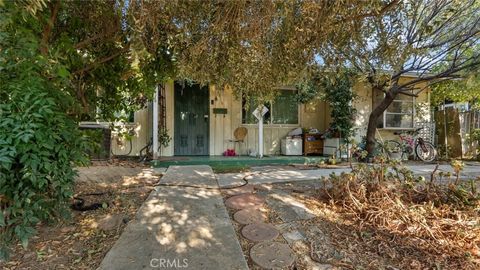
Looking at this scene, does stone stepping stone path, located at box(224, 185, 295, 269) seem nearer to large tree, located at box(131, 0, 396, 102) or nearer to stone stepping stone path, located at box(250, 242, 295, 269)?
stone stepping stone path, located at box(250, 242, 295, 269)

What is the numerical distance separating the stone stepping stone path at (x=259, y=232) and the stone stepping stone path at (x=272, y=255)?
93 millimetres

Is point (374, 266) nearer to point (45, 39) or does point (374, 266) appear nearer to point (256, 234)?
point (256, 234)

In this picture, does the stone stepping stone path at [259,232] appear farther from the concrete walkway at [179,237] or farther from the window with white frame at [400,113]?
the window with white frame at [400,113]

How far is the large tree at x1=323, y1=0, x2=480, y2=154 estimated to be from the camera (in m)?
3.37

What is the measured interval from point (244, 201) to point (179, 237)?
42.7 inches

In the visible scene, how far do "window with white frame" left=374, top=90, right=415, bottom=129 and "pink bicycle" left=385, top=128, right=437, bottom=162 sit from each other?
0.44m

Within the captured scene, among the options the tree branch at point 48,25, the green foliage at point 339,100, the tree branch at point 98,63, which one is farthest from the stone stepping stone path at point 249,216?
the green foliage at point 339,100

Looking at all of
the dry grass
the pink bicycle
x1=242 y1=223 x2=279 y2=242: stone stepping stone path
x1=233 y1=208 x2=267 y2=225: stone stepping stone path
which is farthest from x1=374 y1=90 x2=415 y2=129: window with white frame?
x1=242 y1=223 x2=279 y2=242: stone stepping stone path

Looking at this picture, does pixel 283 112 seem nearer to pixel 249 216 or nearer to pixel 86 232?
pixel 249 216

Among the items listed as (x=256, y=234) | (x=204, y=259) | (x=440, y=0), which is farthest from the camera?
(x=440, y=0)

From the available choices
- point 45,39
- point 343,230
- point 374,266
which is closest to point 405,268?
point 374,266

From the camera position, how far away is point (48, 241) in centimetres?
233

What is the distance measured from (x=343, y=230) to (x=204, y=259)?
1.38 m

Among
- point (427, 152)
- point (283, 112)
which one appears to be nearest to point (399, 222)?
point (283, 112)
